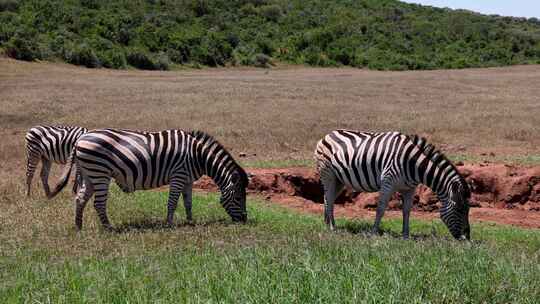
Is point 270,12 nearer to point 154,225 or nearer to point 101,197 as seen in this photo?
point 154,225

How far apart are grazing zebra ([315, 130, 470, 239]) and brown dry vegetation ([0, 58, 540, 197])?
7.96m

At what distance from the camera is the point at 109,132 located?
11.3 meters

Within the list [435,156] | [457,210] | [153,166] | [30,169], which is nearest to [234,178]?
[153,166]

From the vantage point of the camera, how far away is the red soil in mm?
14289

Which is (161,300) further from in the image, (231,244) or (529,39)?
(529,39)

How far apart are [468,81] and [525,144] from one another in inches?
866

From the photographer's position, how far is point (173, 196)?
11.3 m

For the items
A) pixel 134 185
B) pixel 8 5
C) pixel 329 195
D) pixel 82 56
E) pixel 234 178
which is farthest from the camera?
pixel 8 5

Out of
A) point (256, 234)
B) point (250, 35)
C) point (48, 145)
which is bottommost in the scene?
point (256, 234)

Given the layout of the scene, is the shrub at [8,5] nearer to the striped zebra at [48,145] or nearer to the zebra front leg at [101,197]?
the striped zebra at [48,145]

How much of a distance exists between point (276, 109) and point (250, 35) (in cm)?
4366

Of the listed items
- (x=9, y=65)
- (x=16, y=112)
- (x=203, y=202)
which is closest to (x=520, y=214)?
(x=203, y=202)

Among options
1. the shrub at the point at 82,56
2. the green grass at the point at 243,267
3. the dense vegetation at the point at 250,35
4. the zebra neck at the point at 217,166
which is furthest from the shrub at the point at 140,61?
the green grass at the point at 243,267

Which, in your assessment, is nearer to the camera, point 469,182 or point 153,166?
point 153,166
